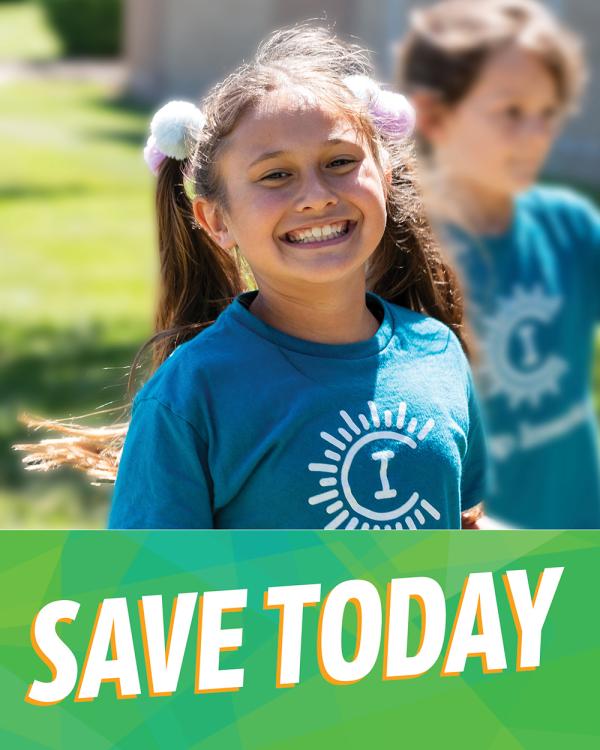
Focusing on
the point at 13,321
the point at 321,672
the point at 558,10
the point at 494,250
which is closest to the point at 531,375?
the point at 494,250

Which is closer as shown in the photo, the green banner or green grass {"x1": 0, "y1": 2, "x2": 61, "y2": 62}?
the green banner

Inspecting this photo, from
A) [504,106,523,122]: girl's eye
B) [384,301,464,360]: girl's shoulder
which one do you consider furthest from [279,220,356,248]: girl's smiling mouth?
[504,106,523,122]: girl's eye

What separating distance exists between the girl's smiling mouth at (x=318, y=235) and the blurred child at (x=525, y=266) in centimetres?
161

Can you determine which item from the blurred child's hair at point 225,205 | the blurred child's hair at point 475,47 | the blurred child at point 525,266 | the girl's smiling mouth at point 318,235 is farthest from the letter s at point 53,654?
the blurred child's hair at point 475,47

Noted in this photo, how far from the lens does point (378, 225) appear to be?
2150 mm

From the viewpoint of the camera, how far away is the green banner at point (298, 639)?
176cm

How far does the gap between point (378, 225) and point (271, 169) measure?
19 centimetres

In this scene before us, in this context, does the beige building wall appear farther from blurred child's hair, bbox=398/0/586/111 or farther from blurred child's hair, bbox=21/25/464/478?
blurred child's hair, bbox=21/25/464/478

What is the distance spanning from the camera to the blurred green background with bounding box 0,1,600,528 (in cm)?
556

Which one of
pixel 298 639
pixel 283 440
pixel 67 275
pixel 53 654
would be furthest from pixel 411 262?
pixel 67 275

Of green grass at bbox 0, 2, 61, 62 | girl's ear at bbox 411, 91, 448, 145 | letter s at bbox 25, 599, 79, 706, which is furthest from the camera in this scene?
green grass at bbox 0, 2, 61, 62

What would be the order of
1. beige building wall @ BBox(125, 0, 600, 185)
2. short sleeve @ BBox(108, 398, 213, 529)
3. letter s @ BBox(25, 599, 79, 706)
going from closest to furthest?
1. letter s @ BBox(25, 599, 79, 706)
2. short sleeve @ BBox(108, 398, 213, 529)
3. beige building wall @ BBox(125, 0, 600, 185)

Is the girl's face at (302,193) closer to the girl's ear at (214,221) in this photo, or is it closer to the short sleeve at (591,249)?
the girl's ear at (214,221)

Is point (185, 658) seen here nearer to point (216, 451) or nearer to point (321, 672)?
point (321, 672)
